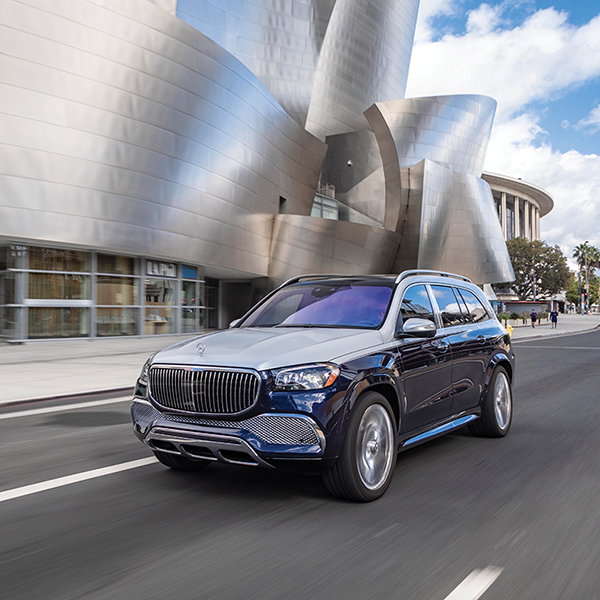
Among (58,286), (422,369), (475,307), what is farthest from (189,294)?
(422,369)

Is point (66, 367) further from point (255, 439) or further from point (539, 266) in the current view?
point (539, 266)

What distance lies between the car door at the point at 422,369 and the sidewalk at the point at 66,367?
7.05 metres

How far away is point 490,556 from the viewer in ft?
11.4

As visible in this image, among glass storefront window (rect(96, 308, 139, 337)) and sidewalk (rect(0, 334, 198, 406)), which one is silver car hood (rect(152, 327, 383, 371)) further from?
glass storefront window (rect(96, 308, 139, 337))

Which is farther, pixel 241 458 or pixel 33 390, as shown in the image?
pixel 33 390

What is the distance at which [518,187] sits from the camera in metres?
112

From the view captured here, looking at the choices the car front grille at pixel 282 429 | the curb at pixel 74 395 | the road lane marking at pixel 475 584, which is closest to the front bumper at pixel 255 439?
the car front grille at pixel 282 429

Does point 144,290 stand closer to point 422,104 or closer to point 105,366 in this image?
point 105,366

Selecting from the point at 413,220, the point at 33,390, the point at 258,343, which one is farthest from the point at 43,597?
the point at 413,220

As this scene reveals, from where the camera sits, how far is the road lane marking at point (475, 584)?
2.97 metres

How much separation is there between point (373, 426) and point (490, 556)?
4.37ft

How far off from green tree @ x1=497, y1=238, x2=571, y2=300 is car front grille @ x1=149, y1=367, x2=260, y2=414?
9179 cm

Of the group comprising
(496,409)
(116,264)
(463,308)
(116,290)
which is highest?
(116,264)

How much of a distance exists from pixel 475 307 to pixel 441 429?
180 centimetres
